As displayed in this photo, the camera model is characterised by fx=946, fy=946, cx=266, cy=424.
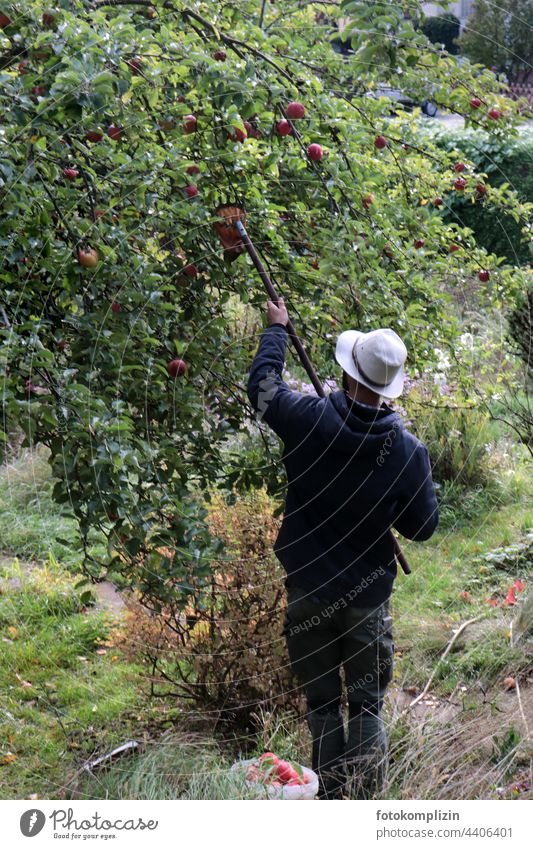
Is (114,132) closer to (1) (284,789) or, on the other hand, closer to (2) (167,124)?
(2) (167,124)

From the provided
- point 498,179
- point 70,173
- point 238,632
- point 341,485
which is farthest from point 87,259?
point 498,179

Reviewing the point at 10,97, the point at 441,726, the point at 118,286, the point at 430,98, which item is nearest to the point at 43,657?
the point at 441,726

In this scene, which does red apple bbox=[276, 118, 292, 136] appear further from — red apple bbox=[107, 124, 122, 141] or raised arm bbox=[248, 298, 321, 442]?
raised arm bbox=[248, 298, 321, 442]

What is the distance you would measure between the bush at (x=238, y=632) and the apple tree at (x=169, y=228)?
277mm

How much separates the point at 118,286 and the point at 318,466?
886 millimetres

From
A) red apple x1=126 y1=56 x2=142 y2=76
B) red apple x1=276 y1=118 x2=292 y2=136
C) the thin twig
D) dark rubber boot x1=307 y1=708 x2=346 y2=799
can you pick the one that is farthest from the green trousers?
red apple x1=126 y1=56 x2=142 y2=76

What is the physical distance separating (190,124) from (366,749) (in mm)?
2231

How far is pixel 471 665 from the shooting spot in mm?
4301

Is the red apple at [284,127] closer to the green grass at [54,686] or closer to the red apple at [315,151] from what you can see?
the red apple at [315,151]

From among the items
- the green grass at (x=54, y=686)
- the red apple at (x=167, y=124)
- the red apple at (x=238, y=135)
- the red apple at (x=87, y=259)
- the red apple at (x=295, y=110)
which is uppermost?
the red apple at (x=295, y=110)

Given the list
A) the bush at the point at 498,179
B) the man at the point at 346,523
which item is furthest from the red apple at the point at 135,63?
the bush at the point at 498,179

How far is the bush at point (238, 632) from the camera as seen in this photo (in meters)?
3.77

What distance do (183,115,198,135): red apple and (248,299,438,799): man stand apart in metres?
0.64

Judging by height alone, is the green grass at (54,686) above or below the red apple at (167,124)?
below
